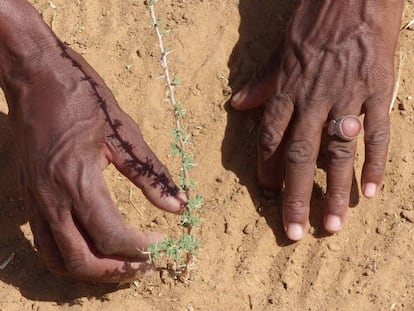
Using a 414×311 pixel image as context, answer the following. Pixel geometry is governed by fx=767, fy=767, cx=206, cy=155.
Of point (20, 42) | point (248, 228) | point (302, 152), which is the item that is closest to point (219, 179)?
point (248, 228)

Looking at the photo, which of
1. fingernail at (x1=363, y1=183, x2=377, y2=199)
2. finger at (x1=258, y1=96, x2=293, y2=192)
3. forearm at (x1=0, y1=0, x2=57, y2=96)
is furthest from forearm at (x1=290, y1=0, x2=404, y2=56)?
forearm at (x1=0, y1=0, x2=57, y2=96)

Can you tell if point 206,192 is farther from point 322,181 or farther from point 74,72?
point 74,72

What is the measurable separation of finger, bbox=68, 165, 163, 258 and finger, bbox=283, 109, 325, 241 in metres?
0.69

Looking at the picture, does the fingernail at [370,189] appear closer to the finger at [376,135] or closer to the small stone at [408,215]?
the finger at [376,135]

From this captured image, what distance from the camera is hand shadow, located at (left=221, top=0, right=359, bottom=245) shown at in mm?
3291

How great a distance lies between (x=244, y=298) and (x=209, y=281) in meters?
0.16

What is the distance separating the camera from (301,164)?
3.07m

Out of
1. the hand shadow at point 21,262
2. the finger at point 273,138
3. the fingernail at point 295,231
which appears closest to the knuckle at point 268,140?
the finger at point 273,138

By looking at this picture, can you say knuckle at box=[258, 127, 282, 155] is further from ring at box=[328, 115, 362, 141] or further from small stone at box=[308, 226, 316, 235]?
small stone at box=[308, 226, 316, 235]

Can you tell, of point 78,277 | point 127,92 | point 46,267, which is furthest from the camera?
point 127,92

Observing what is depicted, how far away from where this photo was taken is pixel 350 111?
304 cm

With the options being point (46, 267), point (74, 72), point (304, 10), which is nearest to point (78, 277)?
point (46, 267)

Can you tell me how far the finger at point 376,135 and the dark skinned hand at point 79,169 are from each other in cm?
81

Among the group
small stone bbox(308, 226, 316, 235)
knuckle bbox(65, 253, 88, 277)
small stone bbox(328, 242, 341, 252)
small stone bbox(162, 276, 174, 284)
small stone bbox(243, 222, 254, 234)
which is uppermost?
knuckle bbox(65, 253, 88, 277)
